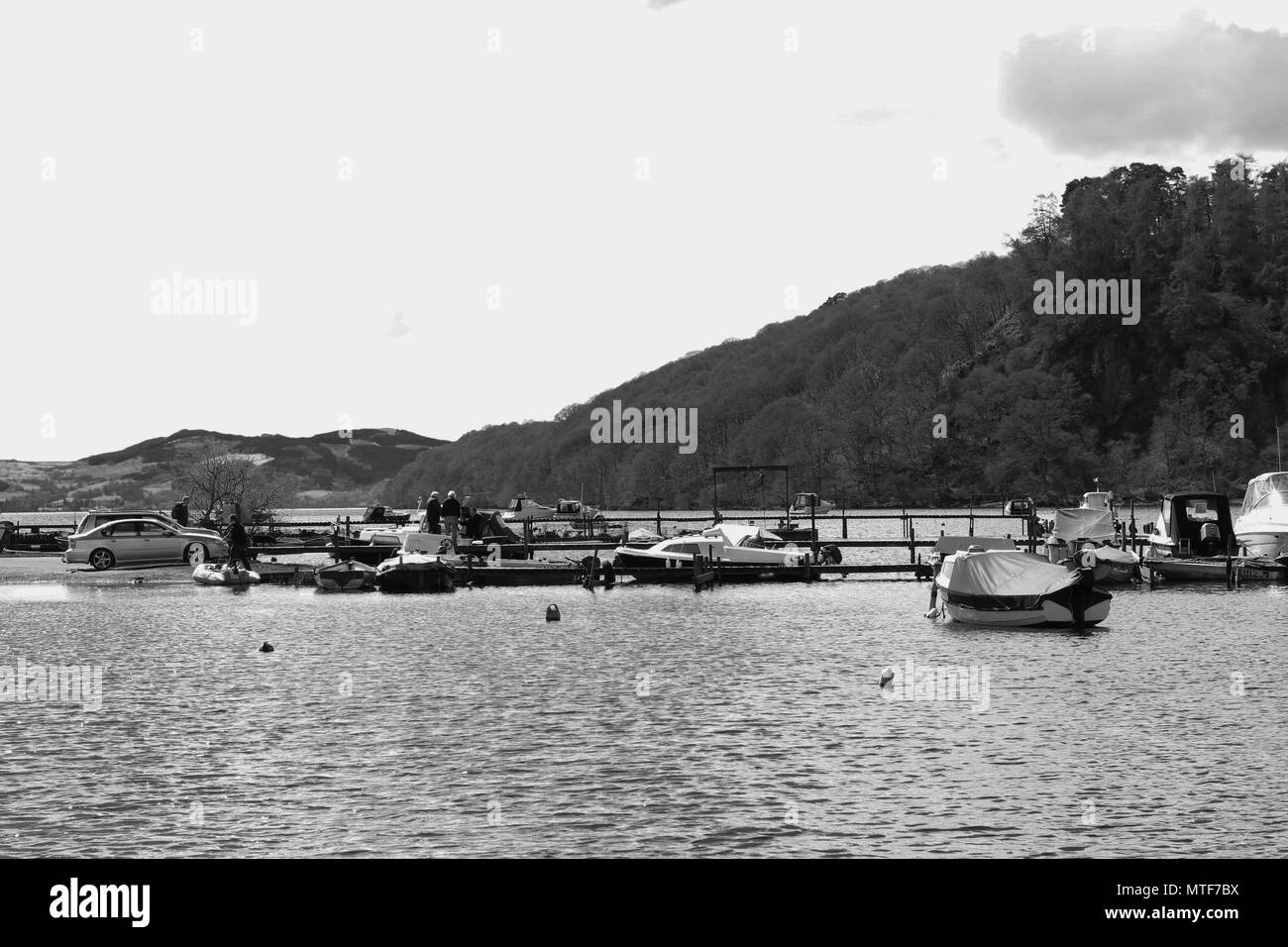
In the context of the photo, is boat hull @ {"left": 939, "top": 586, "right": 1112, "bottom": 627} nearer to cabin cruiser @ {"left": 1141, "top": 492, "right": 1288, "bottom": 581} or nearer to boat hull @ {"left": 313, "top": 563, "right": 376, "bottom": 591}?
cabin cruiser @ {"left": 1141, "top": 492, "right": 1288, "bottom": 581}

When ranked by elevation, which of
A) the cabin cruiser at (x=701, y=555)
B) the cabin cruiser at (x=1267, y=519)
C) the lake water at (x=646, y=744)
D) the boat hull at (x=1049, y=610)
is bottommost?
the lake water at (x=646, y=744)

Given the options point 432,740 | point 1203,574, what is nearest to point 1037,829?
point 432,740

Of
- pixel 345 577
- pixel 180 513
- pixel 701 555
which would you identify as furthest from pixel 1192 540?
pixel 180 513

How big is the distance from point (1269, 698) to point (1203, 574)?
1411 inches

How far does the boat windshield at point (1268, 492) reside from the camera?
62469mm

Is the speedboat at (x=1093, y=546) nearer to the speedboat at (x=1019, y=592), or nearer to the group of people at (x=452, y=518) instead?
the speedboat at (x=1019, y=592)

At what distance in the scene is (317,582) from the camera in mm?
65312

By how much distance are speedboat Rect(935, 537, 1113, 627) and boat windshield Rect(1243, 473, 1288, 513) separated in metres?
21.7

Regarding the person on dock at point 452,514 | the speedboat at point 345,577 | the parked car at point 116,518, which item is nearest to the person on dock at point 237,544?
the speedboat at point 345,577

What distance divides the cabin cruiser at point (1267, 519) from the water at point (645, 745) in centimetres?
1813

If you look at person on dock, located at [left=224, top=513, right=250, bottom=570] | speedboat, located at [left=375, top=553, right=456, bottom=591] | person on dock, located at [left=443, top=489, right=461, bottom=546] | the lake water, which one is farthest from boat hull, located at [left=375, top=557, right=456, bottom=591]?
the lake water

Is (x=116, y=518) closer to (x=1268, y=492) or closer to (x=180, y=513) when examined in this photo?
(x=180, y=513)

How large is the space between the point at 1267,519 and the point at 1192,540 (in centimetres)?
408
